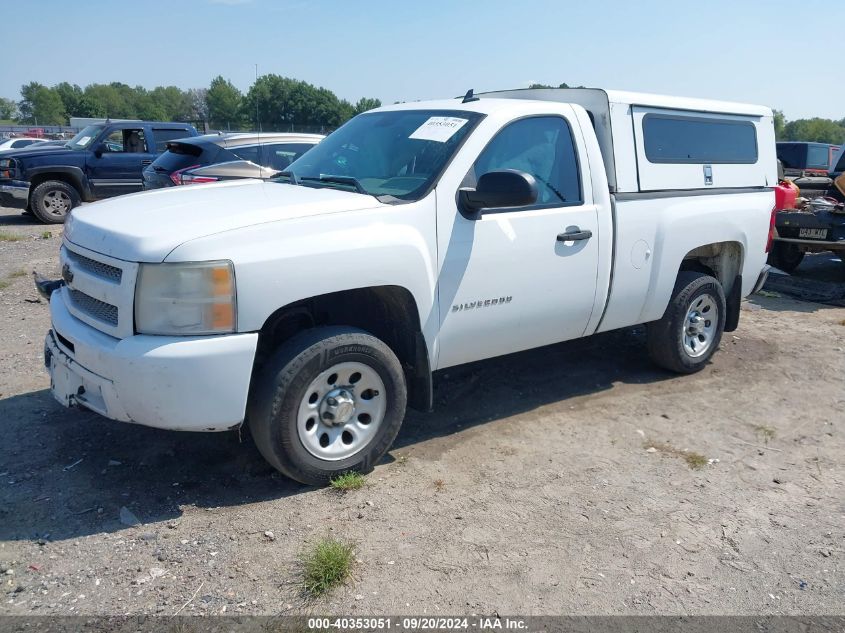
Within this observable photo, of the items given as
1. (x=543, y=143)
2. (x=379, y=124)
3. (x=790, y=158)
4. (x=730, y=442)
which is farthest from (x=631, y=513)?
(x=790, y=158)

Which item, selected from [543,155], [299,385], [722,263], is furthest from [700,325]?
[299,385]

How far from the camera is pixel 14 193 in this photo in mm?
13141

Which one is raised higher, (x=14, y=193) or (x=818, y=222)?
(x=14, y=193)

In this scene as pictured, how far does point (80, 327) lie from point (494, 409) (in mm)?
2671

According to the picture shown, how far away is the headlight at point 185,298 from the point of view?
125 inches

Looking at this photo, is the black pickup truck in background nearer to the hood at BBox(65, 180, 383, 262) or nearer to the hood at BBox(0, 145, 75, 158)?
the hood at BBox(0, 145, 75, 158)

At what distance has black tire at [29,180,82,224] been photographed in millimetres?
13305

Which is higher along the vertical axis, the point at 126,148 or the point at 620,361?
the point at 126,148

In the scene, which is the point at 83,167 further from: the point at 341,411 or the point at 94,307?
the point at 341,411

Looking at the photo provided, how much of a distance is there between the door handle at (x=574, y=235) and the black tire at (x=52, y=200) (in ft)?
Result: 37.7

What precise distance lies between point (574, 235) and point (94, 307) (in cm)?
274

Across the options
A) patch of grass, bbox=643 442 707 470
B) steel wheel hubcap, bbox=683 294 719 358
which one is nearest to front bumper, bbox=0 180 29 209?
steel wheel hubcap, bbox=683 294 719 358

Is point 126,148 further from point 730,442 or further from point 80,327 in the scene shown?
point 730,442

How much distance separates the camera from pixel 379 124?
4.69 meters
